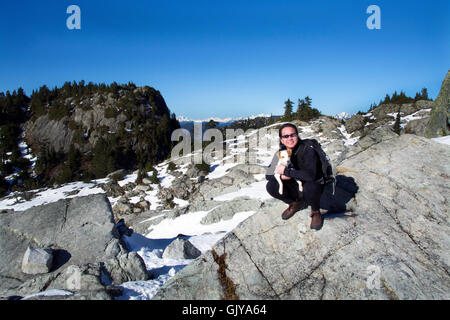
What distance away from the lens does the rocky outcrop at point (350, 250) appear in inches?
150

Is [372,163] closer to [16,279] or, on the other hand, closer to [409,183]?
[409,183]

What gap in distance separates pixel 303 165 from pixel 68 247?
31.3ft

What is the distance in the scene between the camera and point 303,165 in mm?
4805

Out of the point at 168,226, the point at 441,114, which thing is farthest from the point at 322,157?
the point at 168,226

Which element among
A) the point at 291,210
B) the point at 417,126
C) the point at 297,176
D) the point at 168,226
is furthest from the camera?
the point at 417,126

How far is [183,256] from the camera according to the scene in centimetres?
903

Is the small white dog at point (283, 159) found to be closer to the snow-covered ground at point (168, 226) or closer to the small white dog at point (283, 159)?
the small white dog at point (283, 159)

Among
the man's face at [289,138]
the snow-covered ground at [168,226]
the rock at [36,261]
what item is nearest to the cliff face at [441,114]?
the snow-covered ground at [168,226]

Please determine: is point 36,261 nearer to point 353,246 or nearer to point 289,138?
point 289,138

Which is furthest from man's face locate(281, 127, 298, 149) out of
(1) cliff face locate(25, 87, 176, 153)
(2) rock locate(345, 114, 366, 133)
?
(1) cliff face locate(25, 87, 176, 153)

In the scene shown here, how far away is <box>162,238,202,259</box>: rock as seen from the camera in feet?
29.9

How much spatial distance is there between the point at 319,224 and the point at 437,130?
65.6ft

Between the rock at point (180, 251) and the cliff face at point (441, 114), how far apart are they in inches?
779

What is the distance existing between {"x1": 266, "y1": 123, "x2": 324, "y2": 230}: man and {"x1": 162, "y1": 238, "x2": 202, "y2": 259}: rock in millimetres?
5553
